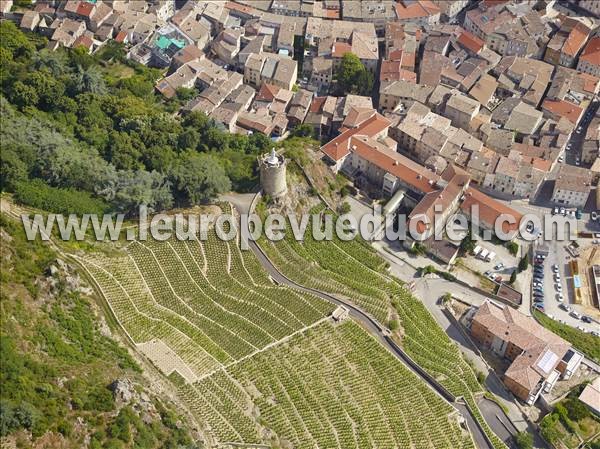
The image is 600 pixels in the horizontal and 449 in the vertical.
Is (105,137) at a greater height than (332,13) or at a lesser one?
lesser

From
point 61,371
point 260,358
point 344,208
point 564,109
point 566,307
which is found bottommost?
point 260,358

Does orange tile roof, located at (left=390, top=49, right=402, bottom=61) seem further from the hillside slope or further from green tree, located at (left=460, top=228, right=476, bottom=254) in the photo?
the hillside slope

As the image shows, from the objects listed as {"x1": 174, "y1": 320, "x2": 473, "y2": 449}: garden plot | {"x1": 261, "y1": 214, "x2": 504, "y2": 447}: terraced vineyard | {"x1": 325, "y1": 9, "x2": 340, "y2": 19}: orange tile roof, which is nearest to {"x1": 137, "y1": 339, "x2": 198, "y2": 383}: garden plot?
{"x1": 174, "y1": 320, "x2": 473, "y2": 449}: garden plot

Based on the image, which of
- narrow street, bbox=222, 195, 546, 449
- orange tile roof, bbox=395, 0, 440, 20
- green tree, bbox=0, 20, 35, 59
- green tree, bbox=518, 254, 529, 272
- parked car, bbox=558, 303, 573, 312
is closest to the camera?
narrow street, bbox=222, 195, 546, 449

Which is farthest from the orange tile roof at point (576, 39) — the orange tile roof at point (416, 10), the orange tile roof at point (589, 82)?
the orange tile roof at point (416, 10)

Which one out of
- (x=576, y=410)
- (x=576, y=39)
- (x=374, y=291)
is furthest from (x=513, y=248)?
(x=576, y=39)

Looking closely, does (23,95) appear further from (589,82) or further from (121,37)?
(589,82)
